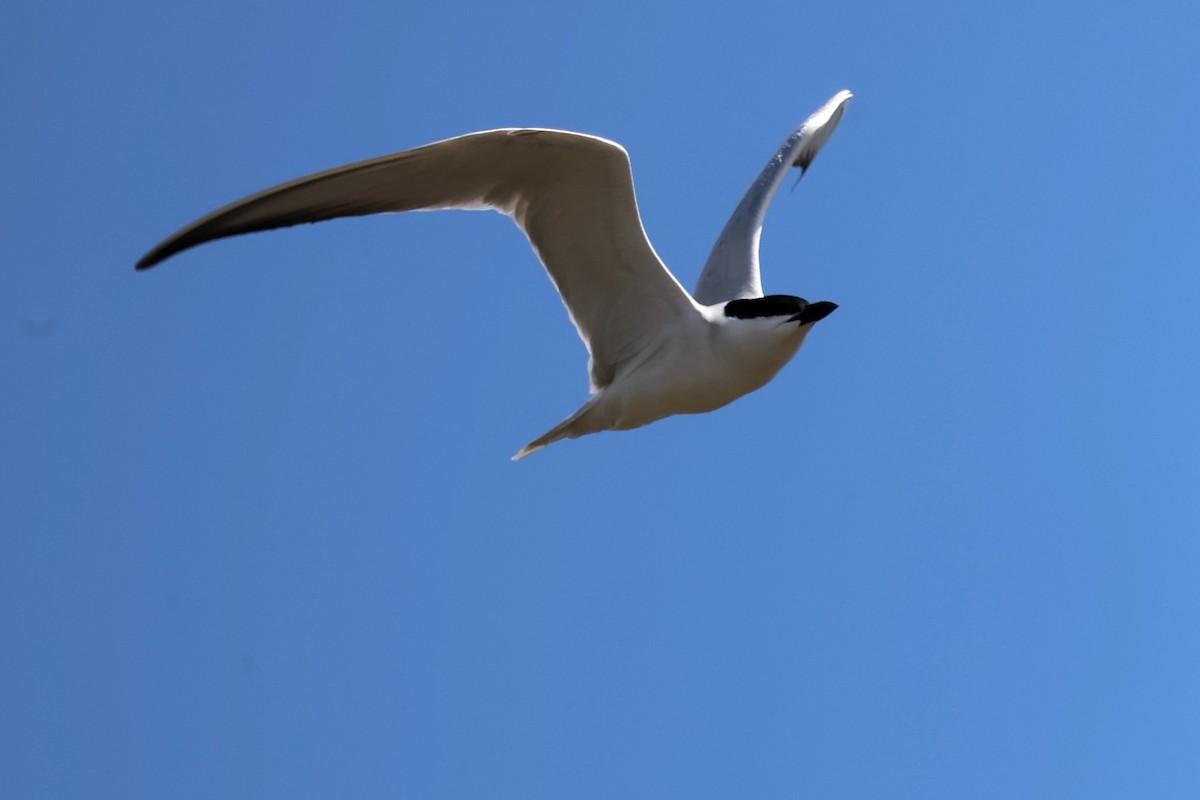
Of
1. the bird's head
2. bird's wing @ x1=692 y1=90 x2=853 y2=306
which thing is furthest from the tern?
bird's wing @ x1=692 y1=90 x2=853 y2=306

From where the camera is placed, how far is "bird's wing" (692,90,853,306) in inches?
342

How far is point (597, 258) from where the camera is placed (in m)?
7.59

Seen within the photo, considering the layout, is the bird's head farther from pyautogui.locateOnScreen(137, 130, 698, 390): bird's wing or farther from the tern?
pyautogui.locateOnScreen(137, 130, 698, 390): bird's wing

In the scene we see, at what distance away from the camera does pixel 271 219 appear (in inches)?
249

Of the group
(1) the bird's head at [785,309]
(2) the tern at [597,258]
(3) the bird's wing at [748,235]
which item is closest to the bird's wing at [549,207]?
(2) the tern at [597,258]

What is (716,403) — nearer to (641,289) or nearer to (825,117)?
(641,289)

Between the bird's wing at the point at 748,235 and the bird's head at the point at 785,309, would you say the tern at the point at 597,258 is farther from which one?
the bird's wing at the point at 748,235

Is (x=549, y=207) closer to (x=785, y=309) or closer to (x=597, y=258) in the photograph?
(x=597, y=258)

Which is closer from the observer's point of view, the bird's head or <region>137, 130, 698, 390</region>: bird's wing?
Result: <region>137, 130, 698, 390</region>: bird's wing

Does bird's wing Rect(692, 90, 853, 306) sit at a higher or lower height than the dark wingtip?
higher

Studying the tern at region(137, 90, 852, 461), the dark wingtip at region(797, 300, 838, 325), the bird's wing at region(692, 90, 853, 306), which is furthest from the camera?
the bird's wing at region(692, 90, 853, 306)

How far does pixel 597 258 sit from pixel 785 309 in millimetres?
991

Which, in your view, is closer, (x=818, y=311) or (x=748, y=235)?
(x=818, y=311)

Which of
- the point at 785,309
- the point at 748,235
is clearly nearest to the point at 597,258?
the point at 785,309
